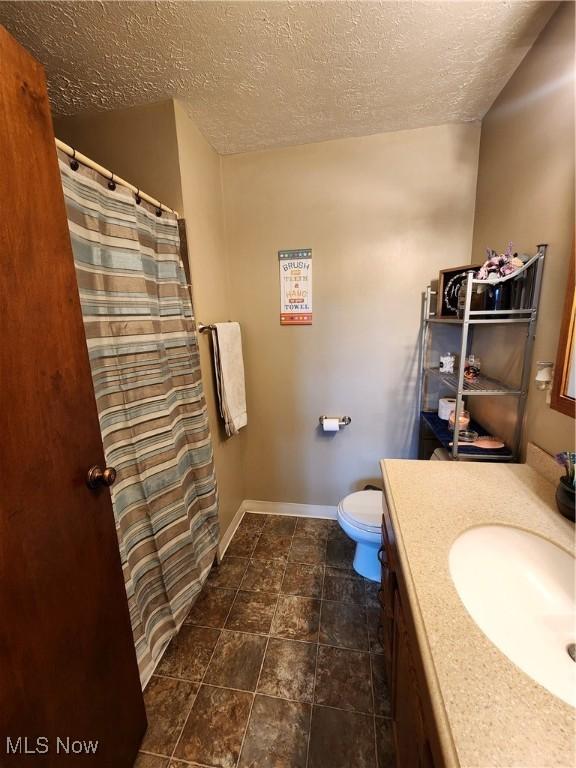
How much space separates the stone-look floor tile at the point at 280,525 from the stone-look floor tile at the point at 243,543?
103 millimetres

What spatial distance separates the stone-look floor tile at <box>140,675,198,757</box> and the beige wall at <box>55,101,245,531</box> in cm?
122

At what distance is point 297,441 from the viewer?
2156 mm

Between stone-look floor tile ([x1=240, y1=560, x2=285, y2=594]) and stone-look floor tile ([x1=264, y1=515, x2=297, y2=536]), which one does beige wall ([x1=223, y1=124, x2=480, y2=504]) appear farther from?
stone-look floor tile ([x1=240, y1=560, x2=285, y2=594])

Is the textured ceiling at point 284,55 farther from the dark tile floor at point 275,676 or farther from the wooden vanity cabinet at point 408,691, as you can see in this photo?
the dark tile floor at point 275,676

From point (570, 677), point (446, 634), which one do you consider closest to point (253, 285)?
point (446, 634)

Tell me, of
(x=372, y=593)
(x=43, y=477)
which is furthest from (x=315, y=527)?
Answer: (x=43, y=477)

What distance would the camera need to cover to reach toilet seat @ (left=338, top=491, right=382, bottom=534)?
5.12 feet

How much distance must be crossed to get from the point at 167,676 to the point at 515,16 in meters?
2.86

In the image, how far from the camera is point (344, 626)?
1437 millimetres

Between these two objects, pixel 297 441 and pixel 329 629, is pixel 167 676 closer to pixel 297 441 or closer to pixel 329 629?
pixel 329 629

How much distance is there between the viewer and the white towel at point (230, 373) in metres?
1.73

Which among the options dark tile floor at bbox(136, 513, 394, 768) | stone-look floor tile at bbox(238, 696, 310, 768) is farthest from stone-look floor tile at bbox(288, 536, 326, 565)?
stone-look floor tile at bbox(238, 696, 310, 768)

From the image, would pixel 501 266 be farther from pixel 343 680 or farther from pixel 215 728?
pixel 215 728

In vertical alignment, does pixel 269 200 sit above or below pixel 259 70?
below
